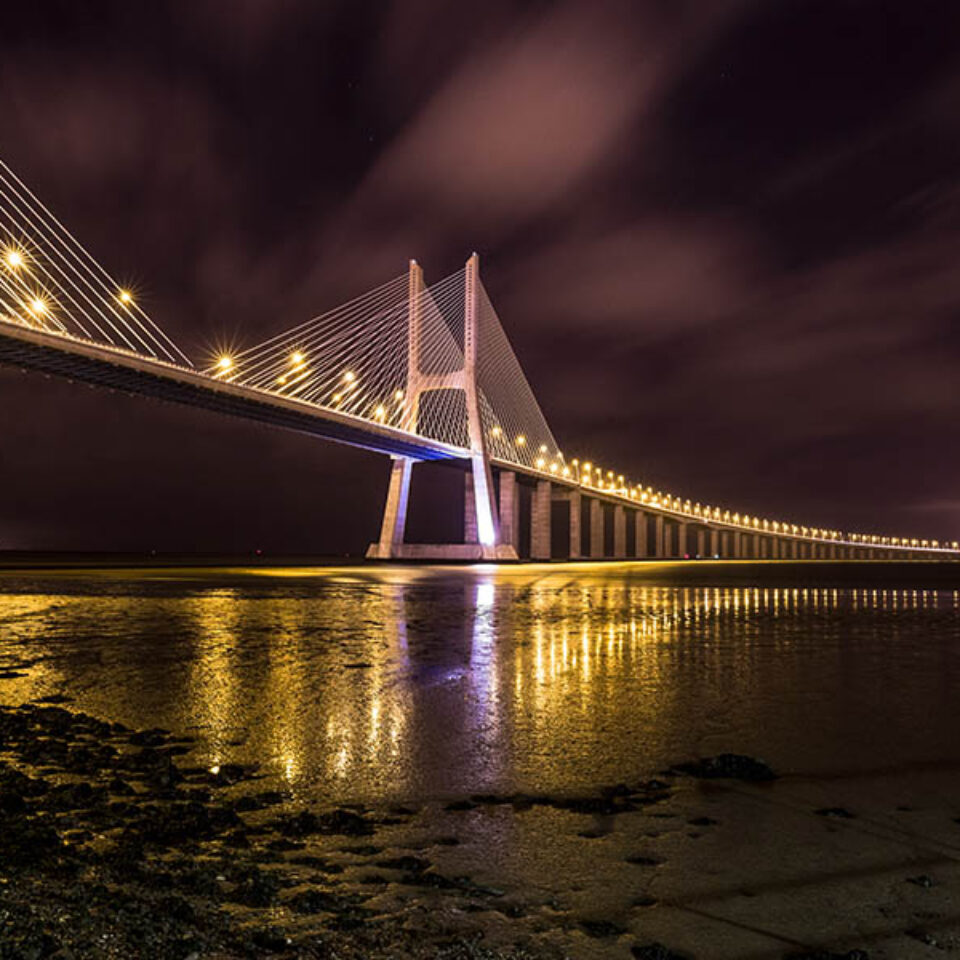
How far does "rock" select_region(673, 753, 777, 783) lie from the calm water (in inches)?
7.4

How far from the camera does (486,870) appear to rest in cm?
317

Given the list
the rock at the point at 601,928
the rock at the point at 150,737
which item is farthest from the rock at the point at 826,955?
the rock at the point at 150,737

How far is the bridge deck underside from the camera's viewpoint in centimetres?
3350

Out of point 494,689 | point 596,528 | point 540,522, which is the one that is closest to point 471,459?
point 540,522

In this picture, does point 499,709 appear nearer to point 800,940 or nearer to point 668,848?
point 668,848

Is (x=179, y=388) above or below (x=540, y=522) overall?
above

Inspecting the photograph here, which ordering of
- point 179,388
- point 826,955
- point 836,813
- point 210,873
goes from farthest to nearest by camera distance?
point 179,388 < point 836,813 < point 210,873 < point 826,955

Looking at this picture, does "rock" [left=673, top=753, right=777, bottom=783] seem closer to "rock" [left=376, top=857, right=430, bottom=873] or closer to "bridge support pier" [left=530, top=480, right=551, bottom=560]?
"rock" [left=376, top=857, right=430, bottom=873]

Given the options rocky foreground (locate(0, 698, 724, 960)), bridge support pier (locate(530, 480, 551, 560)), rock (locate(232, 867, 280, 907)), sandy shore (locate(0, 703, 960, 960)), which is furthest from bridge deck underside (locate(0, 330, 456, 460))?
rock (locate(232, 867, 280, 907))

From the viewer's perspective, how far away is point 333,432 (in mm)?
50562

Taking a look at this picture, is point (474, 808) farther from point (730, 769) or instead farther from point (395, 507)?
point (395, 507)

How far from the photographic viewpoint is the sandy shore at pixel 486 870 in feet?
8.50

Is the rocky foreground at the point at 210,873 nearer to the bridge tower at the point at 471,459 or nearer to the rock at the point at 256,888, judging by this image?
the rock at the point at 256,888

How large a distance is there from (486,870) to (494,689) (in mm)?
4444
